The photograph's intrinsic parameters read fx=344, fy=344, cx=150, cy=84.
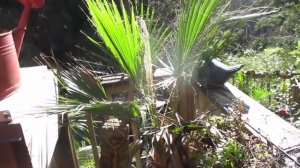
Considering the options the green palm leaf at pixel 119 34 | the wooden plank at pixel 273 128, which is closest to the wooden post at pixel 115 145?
the green palm leaf at pixel 119 34

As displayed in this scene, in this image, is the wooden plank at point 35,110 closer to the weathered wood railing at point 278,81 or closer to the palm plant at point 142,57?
the palm plant at point 142,57

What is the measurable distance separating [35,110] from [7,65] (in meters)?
0.19

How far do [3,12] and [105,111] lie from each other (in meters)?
3.33

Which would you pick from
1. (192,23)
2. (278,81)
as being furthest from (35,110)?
(278,81)

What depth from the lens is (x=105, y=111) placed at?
1.37 meters

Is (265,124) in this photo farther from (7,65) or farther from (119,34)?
(7,65)

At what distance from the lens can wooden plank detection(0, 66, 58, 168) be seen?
109 cm

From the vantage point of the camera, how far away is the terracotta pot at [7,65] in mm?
1179

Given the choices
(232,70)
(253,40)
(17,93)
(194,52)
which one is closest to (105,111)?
(17,93)

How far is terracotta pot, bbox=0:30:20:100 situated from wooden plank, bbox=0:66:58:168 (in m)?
0.03

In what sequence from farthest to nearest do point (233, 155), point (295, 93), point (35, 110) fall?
point (295, 93) < point (233, 155) < point (35, 110)

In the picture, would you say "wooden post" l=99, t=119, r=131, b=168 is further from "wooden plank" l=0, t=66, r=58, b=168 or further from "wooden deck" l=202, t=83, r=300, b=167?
"wooden deck" l=202, t=83, r=300, b=167

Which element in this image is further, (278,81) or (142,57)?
(278,81)

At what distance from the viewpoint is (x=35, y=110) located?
3.89ft
